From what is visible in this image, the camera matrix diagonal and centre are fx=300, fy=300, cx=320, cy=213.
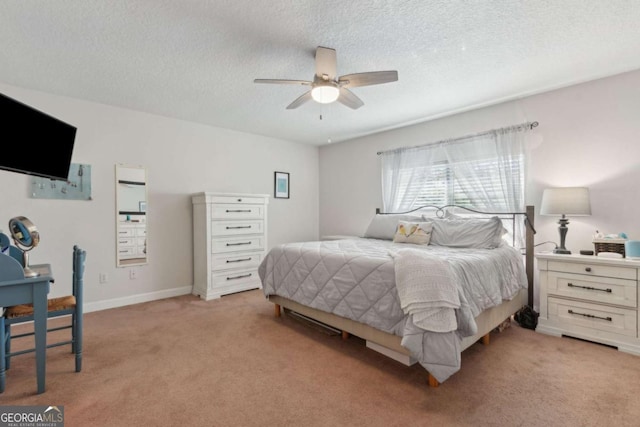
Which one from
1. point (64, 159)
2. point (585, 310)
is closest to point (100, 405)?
point (64, 159)

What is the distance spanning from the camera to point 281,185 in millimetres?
5234

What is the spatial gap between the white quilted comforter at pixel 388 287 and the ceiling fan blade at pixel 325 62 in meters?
1.43

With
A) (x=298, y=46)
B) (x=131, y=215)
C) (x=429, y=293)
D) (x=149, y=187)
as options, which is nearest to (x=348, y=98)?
(x=298, y=46)

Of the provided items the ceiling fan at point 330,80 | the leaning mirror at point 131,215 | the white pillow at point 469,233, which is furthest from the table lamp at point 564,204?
the leaning mirror at point 131,215

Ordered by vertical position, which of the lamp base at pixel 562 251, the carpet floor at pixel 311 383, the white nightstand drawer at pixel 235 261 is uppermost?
the lamp base at pixel 562 251

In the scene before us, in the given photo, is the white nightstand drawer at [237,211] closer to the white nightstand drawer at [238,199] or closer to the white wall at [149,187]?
the white nightstand drawer at [238,199]

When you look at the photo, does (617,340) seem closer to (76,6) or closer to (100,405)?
(100,405)

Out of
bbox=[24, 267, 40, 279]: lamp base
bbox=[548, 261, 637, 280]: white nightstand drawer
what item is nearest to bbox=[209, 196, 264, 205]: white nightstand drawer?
bbox=[24, 267, 40, 279]: lamp base

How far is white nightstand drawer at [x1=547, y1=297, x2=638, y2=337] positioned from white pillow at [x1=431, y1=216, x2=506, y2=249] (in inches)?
28.3

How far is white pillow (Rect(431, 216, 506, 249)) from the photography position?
115 inches

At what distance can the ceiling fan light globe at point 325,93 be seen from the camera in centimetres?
231

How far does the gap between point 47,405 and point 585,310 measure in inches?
154

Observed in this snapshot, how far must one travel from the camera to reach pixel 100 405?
1.71 meters

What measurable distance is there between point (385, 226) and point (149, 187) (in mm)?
3069
